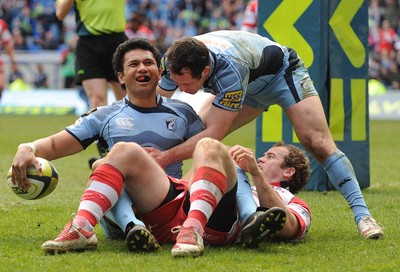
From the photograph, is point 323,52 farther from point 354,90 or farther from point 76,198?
point 76,198

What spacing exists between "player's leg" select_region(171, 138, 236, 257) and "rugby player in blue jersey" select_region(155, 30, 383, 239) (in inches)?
19.9

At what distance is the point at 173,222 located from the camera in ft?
17.1

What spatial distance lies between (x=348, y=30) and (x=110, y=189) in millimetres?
4616

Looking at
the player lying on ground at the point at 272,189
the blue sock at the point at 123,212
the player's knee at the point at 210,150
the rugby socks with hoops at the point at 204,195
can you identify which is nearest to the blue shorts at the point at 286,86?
the player lying on ground at the point at 272,189

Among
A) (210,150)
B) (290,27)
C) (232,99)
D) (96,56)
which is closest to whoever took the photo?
(210,150)

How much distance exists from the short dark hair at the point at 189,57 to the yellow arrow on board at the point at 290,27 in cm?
320

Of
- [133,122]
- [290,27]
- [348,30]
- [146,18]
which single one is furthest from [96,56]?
[146,18]

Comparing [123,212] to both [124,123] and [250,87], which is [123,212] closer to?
[124,123]

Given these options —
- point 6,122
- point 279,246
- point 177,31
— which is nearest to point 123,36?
point 279,246

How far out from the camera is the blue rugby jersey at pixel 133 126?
18.4 feet

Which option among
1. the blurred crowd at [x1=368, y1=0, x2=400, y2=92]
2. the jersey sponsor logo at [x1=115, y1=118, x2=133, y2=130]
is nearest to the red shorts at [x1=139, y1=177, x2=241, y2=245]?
the jersey sponsor logo at [x1=115, y1=118, x2=133, y2=130]

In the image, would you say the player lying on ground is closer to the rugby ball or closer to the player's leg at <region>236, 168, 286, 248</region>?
the player's leg at <region>236, 168, 286, 248</region>

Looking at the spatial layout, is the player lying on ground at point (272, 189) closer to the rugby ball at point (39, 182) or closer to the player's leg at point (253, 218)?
the player's leg at point (253, 218)

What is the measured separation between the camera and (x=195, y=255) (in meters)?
4.79
